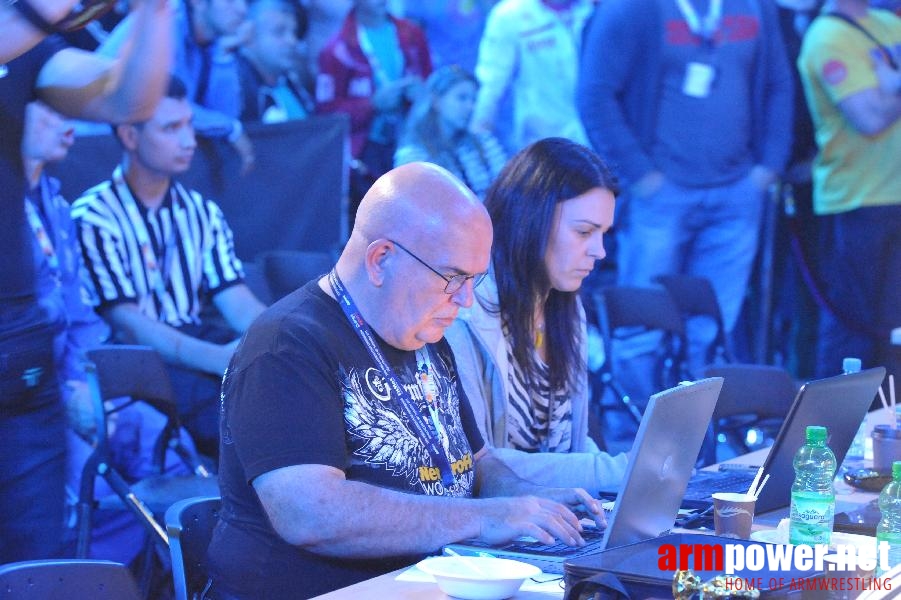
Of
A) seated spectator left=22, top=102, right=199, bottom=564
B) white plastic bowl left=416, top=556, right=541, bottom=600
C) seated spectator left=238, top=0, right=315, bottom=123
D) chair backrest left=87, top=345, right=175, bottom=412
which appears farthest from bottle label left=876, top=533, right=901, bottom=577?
seated spectator left=238, top=0, right=315, bottom=123

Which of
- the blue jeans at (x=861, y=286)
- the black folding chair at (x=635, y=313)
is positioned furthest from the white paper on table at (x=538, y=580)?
the blue jeans at (x=861, y=286)

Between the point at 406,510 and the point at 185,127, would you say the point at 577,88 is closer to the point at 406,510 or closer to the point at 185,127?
the point at 185,127

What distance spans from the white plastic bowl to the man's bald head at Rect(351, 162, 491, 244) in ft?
1.97

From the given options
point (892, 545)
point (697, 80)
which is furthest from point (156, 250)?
point (697, 80)

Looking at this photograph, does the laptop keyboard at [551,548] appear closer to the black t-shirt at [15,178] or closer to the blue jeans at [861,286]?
the black t-shirt at [15,178]

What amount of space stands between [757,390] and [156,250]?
7.12 feet

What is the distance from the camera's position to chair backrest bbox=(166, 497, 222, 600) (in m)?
2.15

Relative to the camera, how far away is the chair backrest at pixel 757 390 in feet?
12.6

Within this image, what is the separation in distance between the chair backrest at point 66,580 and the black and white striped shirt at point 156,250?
2563mm

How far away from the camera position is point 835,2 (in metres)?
6.42

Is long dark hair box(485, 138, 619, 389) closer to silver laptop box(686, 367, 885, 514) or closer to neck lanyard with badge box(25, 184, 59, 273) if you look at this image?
silver laptop box(686, 367, 885, 514)

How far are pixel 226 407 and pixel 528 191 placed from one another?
1026 mm

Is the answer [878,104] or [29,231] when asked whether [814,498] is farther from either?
[878,104]

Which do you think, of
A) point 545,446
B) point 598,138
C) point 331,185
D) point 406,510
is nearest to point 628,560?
point 406,510
